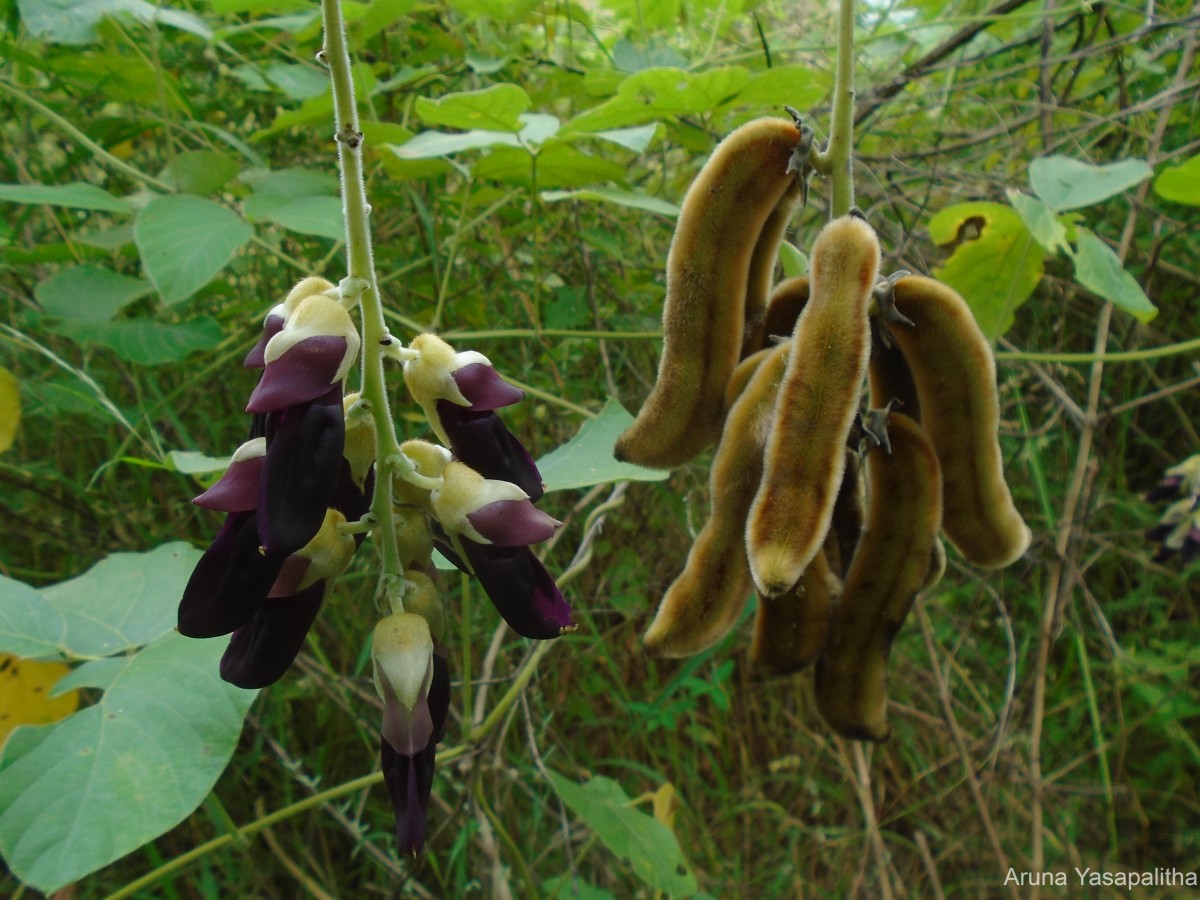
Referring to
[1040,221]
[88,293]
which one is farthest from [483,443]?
[88,293]

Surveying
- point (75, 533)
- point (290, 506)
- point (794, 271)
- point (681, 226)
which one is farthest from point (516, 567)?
point (75, 533)

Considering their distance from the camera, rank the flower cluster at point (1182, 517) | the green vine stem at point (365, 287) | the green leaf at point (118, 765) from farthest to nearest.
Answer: the flower cluster at point (1182, 517) → the green leaf at point (118, 765) → the green vine stem at point (365, 287)

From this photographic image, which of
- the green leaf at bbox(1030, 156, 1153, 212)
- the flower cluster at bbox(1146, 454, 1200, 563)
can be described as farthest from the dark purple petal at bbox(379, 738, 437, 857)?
the flower cluster at bbox(1146, 454, 1200, 563)

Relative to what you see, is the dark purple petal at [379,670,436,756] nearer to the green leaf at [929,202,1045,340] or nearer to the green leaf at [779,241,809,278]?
the green leaf at [779,241,809,278]

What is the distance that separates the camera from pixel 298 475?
0.52 meters

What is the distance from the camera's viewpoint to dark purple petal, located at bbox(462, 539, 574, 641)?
0.59 metres

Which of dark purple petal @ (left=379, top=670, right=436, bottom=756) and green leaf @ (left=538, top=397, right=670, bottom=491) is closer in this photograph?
dark purple petal @ (left=379, top=670, right=436, bottom=756)

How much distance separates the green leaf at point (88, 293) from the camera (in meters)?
1.32

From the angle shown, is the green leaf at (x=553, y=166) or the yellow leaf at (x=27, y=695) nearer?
the yellow leaf at (x=27, y=695)

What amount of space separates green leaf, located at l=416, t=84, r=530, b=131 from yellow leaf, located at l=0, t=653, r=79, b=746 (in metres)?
0.93

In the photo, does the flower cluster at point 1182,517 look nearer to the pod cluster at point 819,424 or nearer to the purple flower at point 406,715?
the pod cluster at point 819,424

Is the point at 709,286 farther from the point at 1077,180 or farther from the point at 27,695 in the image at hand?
the point at 27,695

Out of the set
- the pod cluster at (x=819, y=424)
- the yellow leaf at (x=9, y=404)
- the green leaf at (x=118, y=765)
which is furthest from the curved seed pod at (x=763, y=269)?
the yellow leaf at (x=9, y=404)

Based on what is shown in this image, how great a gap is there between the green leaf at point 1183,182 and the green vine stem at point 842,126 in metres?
0.64
